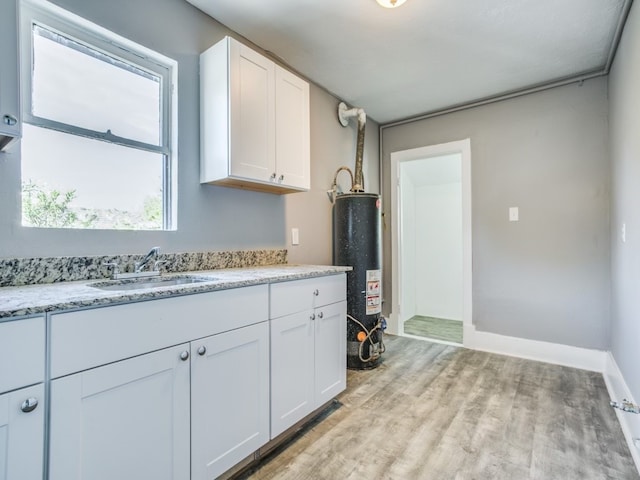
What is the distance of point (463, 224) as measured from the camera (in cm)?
323

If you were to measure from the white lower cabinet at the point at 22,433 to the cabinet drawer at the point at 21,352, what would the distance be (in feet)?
0.09

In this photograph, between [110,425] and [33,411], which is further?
[110,425]

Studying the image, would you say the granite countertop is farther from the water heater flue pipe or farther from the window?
the water heater flue pipe

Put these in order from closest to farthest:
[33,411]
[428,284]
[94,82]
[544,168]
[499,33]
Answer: [33,411]
[94,82]
[499,33]
[544,168]
[428,284]

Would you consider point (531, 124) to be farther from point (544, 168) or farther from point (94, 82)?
point (94, 82)

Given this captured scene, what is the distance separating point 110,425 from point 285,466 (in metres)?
0.83

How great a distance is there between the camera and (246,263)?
2148 millimetres

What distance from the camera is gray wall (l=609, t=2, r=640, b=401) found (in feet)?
5.57

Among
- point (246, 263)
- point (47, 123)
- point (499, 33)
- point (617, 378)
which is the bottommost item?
point (617, 378)

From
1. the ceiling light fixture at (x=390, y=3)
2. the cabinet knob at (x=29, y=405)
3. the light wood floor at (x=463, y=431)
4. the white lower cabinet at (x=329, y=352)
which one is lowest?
the light wood floor at (x=463, y=431)

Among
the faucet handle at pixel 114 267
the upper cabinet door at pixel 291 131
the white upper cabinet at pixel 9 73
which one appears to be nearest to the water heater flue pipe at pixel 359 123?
the upper cabinet door at pixel 291 131

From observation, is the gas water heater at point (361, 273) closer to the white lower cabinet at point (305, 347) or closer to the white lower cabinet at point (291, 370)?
the white lower cabinet at point (305, 347)

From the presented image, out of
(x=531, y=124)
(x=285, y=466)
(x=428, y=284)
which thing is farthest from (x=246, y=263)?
(x=428, y=284)

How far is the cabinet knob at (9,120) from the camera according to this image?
3.39 ft
